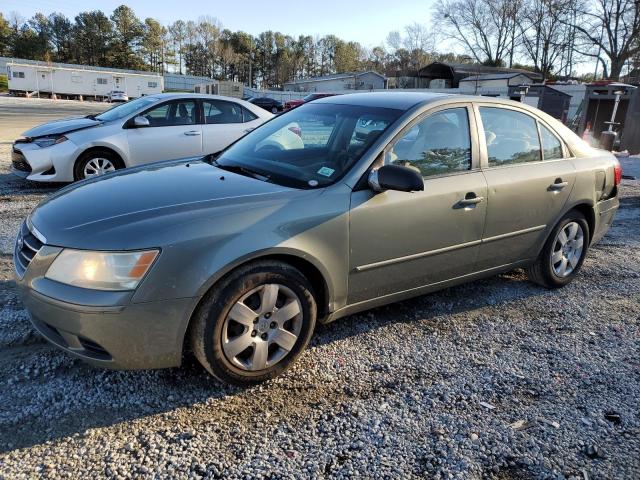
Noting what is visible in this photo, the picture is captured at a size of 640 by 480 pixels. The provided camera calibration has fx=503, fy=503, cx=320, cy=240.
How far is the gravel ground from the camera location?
2.32m

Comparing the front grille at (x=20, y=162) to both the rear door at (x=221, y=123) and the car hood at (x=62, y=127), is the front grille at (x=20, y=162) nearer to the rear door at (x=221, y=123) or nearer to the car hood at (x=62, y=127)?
the car hood at (x=62, y=127)

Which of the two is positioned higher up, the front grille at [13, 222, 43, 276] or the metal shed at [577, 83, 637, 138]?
the metal shed at [577, 83, 637, 138]

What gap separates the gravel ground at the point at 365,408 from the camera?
91.2 inches

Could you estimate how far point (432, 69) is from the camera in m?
58.0

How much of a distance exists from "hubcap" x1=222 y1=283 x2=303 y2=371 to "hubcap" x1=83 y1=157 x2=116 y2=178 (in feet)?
17.4

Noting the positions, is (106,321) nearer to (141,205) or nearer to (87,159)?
(141,205)

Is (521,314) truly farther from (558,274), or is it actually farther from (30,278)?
(30,278)

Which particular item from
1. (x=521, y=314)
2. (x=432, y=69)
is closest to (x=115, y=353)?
(x=521, y=314)

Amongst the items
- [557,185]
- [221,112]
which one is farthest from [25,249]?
[221,112]

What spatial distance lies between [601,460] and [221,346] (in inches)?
77.4

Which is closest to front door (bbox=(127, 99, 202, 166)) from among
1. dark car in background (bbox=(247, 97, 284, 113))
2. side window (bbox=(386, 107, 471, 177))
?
side window (bbox=(386, 107, 471, 177))

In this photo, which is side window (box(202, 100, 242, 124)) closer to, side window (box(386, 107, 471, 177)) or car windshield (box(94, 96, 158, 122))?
car windshield (box(94, 96, 158, 122))

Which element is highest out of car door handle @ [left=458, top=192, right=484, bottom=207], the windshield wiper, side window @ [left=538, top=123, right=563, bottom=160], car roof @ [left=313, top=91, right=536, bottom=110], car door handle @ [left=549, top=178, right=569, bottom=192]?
car roof @ [left=313, top=91, right=536, bottom=110]

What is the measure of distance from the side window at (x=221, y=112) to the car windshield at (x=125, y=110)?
79 centimetres
